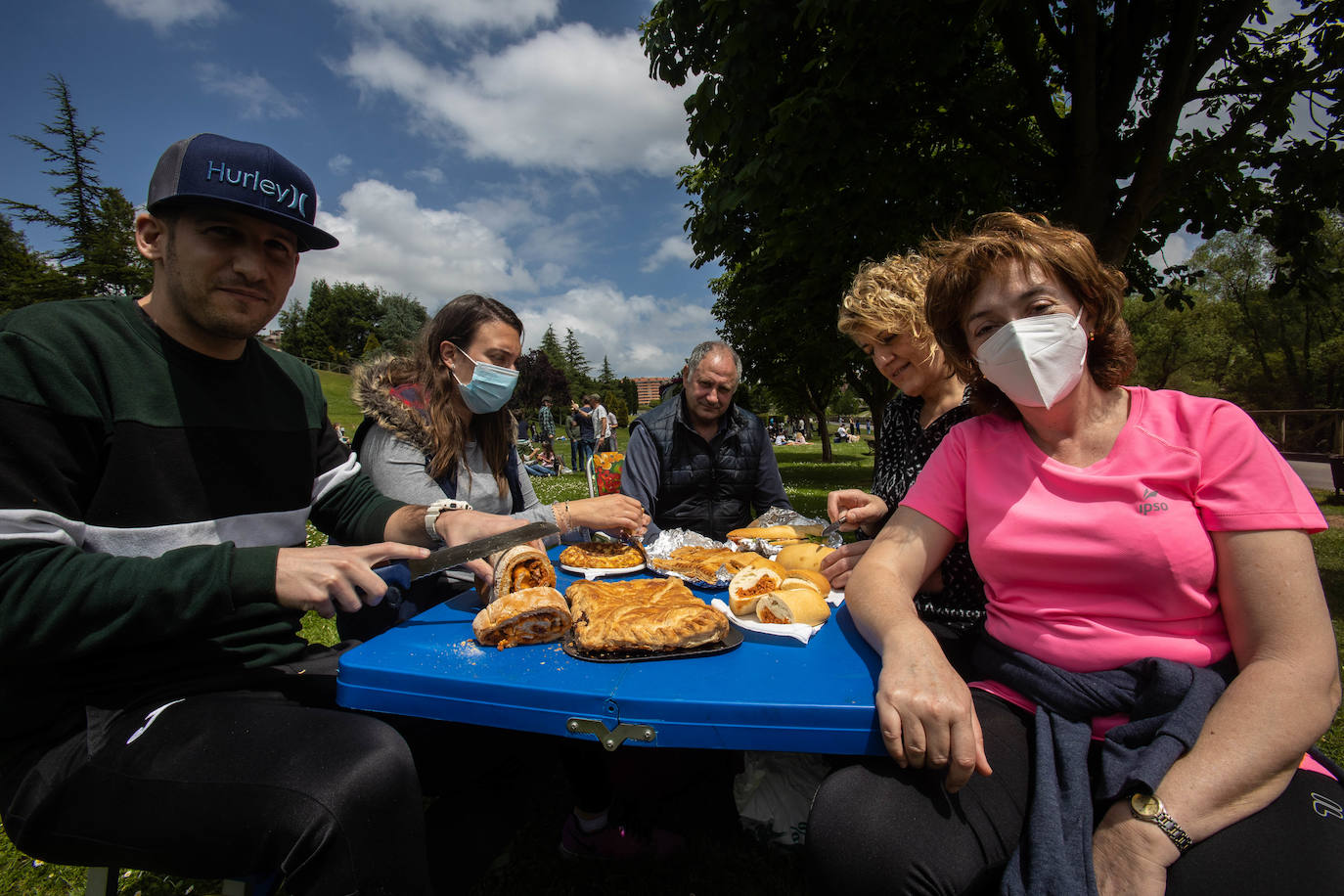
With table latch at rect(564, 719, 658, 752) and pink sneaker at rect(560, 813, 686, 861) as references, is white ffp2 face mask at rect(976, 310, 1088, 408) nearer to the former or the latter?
table latch at rect(564, 719, 658, 752)

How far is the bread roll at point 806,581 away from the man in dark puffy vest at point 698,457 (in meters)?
1.91

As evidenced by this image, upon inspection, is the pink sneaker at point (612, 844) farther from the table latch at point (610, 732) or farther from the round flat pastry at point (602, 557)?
the table latch at point (610, 732)

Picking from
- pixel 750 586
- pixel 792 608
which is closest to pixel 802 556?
pixel 750 586

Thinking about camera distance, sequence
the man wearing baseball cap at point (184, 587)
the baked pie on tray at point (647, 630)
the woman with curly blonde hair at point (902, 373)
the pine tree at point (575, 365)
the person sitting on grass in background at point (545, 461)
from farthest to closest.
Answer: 1. the pine tree at point (575, 365)
2. the person sitting on grass in background at point (545, 461)
3. the woman with curly blonde hair at point (902, 373)
4. the baked pie on tray at point (647, 630)
5. the man wearing baseball cap at point (184, 587)

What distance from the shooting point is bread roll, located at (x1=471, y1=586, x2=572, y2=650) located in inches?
66.6

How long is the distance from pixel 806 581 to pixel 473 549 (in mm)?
1130

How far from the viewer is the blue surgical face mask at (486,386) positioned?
3.00 meters

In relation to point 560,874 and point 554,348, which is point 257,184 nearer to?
point 560,874

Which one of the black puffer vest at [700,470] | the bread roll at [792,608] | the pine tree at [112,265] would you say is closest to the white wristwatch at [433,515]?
the bread roll at [792,608]

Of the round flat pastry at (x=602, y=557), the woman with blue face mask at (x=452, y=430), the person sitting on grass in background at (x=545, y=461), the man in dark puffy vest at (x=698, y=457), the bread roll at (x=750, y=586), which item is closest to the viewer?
the bread roll at (x=750, y=586)

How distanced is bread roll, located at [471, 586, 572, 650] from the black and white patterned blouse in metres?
1.32

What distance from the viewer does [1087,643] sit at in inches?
59.1

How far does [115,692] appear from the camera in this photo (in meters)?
1.51

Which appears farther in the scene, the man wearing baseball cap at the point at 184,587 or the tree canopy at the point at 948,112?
the tree canopy at the point at 948,112
